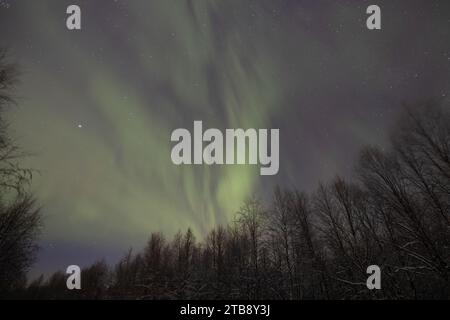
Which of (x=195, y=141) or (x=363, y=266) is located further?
(x=363, y=266)

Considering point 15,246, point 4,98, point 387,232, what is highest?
point 4,98

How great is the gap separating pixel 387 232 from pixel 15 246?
34.2 meters

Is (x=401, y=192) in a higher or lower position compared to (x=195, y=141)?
lower

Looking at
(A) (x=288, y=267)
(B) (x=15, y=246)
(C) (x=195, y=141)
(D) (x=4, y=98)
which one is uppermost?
(C) (x=195, y=141)

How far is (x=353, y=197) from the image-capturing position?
19.6m

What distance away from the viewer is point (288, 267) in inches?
731

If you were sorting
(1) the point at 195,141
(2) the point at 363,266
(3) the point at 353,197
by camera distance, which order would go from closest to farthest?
1. (1) the point at 195,141
2. (2) the point at 363,266
3. (3) the point at 353,197

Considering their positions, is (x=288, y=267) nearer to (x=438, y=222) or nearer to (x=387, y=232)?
(x=387, y=232)
